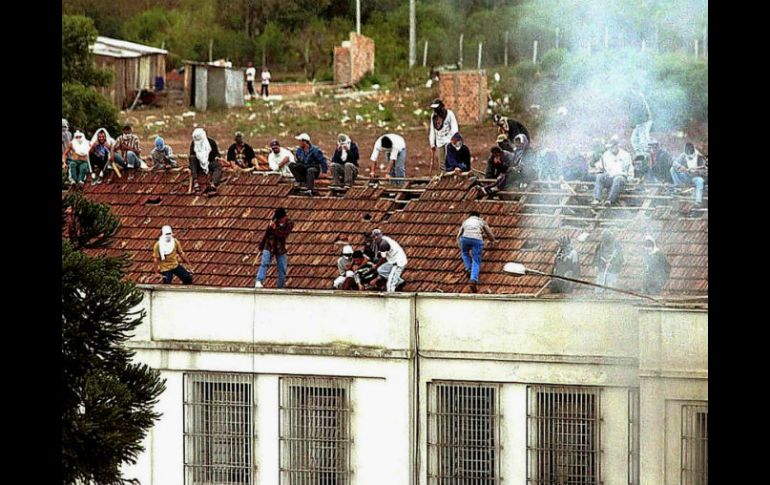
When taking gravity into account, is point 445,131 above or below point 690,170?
above

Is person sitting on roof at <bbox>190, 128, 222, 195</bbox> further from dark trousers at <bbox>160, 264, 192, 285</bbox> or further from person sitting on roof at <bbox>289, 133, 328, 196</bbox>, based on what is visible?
dark trousers at <bbox>160, 264, 192, 285</bbox>

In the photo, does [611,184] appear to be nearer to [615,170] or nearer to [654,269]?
[615,170]

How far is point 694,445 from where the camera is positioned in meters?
12.4

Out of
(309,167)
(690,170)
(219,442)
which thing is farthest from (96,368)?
(690,170)

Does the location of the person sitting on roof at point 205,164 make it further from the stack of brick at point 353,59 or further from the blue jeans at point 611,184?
the blue jeans at point 611,184

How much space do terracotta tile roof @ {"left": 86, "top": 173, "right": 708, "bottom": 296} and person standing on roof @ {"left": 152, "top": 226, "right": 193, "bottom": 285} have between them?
9cm

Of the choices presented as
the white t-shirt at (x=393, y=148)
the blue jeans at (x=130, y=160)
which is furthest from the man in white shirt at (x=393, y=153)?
the blue jeans at (x=130, y=160)

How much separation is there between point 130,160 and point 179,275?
4.93 feet

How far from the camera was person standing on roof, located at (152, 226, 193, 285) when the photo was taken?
14.1 metres

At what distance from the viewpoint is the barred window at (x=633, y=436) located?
1250cm

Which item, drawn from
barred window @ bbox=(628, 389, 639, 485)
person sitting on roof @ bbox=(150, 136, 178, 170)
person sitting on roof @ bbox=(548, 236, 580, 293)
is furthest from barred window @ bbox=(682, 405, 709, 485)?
person sitting on roof @ bbox=(150, 136, 178, 170)

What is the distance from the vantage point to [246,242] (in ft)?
47.8

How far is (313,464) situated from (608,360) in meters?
2.11
